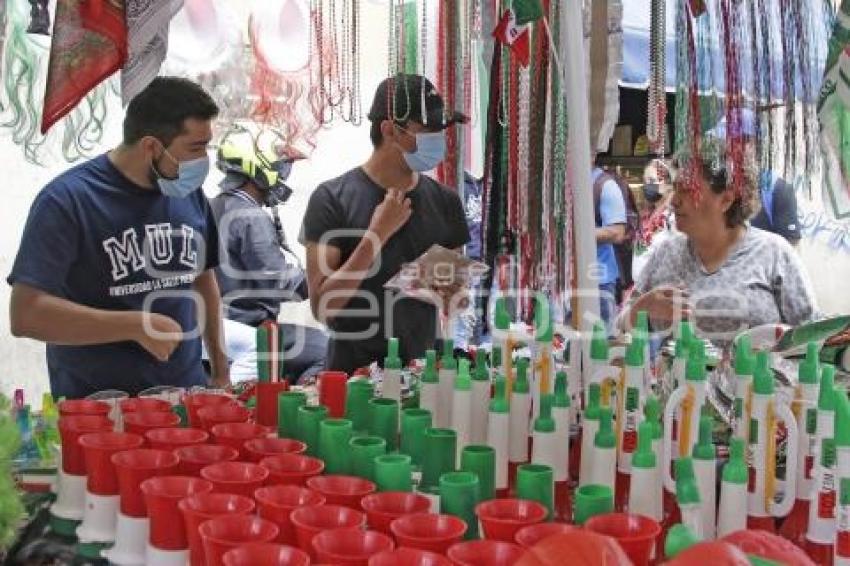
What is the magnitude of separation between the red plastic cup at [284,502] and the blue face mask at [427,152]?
4.42 ft

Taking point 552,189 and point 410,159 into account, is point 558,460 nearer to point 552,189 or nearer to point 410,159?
point 552,189

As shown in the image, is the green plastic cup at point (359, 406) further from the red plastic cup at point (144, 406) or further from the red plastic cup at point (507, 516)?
the red plastic cup at point (507, 516)

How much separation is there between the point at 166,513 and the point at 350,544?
226 millimetres

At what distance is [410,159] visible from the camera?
2.27 meters

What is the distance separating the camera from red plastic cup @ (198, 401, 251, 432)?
4.33 feet

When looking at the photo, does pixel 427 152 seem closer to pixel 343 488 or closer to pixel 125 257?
pixel 125 257

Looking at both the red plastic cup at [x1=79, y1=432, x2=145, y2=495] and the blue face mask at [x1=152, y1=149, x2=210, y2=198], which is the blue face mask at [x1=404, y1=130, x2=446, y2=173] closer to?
the blue face mask at [x1=152, y1=149, x2=210, y2=198]

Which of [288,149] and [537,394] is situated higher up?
[288,149]

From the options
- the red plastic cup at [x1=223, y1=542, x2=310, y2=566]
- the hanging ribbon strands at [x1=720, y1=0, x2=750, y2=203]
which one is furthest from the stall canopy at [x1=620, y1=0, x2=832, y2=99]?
the red plastic cup at [x1=223, y1=542, x2=310, y2=566]

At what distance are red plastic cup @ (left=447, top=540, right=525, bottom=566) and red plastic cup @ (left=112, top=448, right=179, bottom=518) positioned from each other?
387mm

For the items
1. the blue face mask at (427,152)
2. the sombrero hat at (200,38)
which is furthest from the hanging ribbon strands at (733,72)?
the sombrero hat at (200,38)

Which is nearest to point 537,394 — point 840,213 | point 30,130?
point 840,213

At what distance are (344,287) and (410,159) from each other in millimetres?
349

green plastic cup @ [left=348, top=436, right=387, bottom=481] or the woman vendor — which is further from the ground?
the woman vendor
